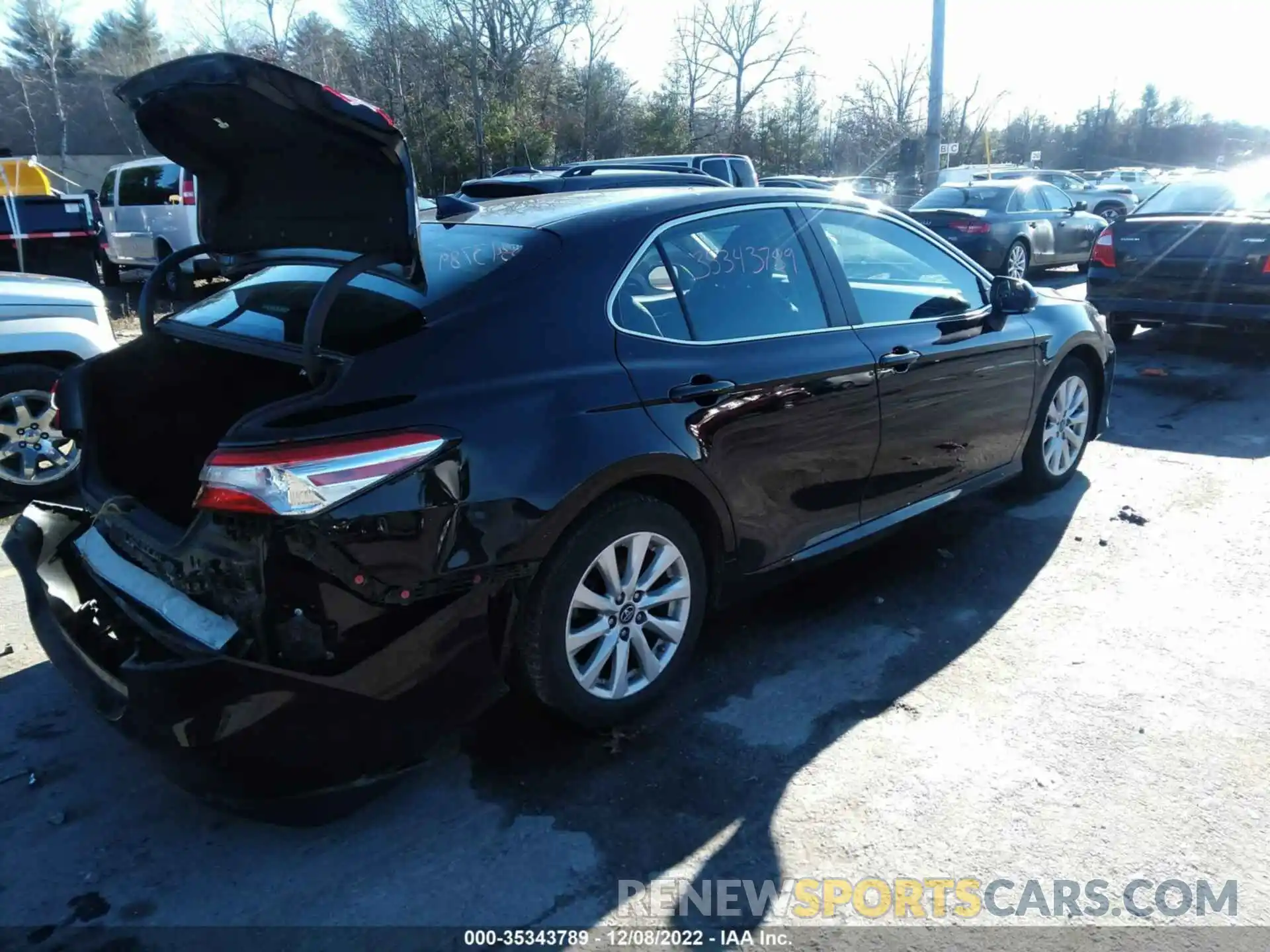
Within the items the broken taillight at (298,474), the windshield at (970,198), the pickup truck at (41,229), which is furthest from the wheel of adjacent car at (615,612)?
the windshield at (970,198)

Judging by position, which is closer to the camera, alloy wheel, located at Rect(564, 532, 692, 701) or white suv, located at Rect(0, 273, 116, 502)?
alloy wheel, located at Rect(564, 532, 692, 701)

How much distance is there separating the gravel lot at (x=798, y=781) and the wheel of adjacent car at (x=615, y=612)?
0.20 meters

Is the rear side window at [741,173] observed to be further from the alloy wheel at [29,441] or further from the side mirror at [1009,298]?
the alloy wheel at [29,441]

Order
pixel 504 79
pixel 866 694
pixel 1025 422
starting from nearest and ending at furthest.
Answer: pixel 866 694
pixel 1025 422
pixel 504 79

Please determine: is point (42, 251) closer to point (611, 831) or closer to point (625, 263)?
point (625, 263)

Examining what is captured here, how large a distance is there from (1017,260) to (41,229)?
479 inches

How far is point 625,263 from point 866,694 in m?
1.73

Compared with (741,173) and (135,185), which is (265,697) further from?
(135,185)

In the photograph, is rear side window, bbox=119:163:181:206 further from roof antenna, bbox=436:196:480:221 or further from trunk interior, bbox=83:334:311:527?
trunk interior, bbox=83:334:311:527

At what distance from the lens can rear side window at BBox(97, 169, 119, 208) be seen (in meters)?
15.8

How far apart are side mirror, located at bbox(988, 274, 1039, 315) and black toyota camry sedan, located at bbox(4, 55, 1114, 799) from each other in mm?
690

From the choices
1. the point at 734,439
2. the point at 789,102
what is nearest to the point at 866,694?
the point at 734,439

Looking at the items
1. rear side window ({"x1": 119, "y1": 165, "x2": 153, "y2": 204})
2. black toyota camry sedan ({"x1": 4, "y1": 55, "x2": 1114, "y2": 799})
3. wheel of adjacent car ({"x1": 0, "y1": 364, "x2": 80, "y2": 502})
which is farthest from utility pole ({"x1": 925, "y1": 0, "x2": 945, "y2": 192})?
wheel of adjacent car ({"x1": 0, "y1": 364, "x2": 80, "y2": 502})

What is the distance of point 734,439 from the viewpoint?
3.29 meters
